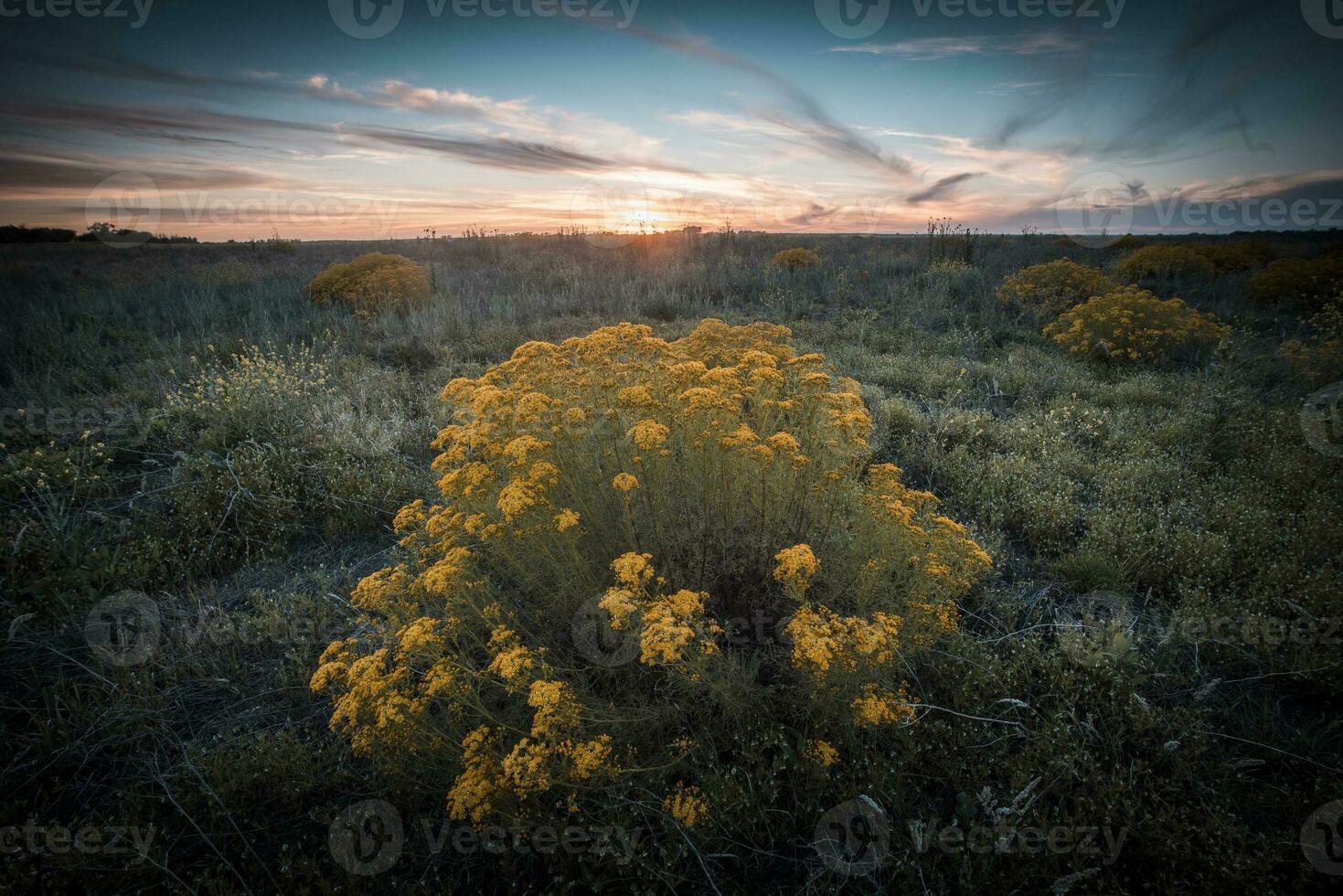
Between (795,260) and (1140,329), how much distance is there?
9564mm

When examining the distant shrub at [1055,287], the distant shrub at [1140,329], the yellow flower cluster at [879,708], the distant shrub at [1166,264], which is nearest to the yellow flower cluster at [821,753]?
the yellow flower cluster at [879,708]

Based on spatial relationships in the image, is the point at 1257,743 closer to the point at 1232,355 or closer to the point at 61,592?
the point at 61,592

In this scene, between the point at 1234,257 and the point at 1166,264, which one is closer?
the point at 1166,264

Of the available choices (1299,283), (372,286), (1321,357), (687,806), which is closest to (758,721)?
(687,806)

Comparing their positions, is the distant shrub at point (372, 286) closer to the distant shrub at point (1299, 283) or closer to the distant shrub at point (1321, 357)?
the distant shrub at point (1321, 357)

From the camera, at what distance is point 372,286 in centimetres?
1179

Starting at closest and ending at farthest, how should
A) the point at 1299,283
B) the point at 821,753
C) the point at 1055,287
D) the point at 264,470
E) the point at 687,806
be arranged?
the point at 687,806 < the point at 821,753 < the point at 264,470 < the point at 1299,283 < the point at 1055,287

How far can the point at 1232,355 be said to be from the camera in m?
7.70

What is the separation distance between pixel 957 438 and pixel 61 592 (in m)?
7.45

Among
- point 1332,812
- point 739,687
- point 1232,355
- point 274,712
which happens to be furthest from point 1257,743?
Answer: point 1232,355

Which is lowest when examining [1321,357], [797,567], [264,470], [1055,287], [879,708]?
[879,708]

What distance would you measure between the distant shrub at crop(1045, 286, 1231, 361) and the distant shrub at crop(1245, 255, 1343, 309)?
13.7ft

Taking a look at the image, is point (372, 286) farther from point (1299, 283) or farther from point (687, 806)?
point (1299, 283)

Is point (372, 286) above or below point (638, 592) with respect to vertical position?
above
